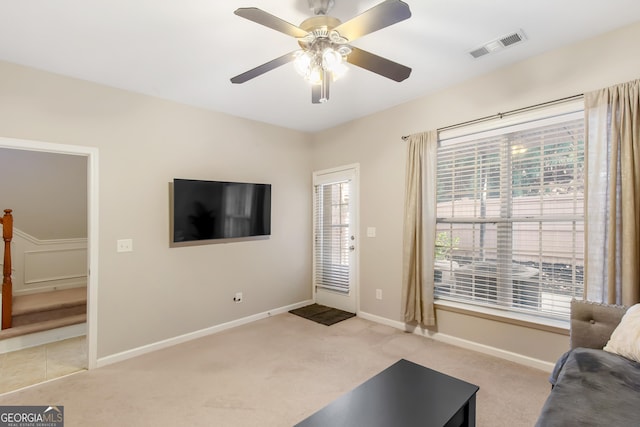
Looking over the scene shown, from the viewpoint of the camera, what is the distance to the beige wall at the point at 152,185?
2725 millimetres

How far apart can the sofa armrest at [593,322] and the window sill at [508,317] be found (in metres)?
0.62

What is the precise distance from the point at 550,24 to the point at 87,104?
3.90 metres

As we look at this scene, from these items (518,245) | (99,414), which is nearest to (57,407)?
(99,414)

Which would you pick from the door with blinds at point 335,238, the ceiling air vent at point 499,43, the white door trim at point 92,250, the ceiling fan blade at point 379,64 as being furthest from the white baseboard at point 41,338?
the ceiling air vent at point 499,43

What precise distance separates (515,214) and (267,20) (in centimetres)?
264

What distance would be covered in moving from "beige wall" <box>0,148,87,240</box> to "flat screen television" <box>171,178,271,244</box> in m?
2.64

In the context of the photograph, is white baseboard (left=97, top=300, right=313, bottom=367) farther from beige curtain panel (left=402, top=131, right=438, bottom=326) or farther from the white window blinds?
beige curtain panel (left=402, top=131, right=438, bottom=326)

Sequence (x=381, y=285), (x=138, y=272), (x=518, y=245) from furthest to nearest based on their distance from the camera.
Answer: (x=381, y=285) < (x=138, y=272) < (x=518, y=245)

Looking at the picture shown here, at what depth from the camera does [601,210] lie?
2.29 m

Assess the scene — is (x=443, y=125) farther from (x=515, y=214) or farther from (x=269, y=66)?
(x=269, y=66)

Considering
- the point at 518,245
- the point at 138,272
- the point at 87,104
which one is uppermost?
the point at 87,104

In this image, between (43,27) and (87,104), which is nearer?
(43,27)

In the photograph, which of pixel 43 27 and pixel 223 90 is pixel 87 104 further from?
pixel 223 90

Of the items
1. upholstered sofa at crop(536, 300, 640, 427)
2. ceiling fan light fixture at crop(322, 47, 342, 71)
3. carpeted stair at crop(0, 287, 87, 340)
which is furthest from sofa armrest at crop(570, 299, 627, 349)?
carpeted stair at crop(0, 287, 87, 340)
